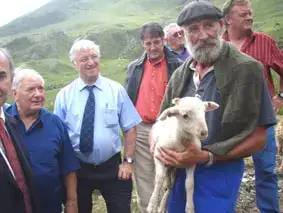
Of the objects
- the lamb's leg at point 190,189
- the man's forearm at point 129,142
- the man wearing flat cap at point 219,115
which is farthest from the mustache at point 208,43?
the man's forearm at point 129,142

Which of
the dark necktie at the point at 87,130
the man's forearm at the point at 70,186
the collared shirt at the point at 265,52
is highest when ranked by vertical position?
the collared shirt at the point at 265,52

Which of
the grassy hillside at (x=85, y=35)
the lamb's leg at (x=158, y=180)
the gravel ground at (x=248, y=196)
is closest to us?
the lamb's leg at (x=158, y=180)

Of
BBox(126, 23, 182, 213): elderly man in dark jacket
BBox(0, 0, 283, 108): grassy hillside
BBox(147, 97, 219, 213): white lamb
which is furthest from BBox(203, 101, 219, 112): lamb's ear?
BBox(0, 0, 283, 108): grassy hillside

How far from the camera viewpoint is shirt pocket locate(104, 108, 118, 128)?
212 inches

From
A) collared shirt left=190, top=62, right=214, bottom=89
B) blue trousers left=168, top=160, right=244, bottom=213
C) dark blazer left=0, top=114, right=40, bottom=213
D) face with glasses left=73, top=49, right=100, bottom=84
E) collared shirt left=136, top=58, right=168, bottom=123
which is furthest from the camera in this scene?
collared shirt left=136, top=58, right=168, bottom=123

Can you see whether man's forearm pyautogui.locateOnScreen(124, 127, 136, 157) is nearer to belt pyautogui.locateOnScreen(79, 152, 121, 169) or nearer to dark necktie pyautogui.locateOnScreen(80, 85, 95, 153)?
belt pyautogui.locateOnScreen(79, 152, 121, 169)

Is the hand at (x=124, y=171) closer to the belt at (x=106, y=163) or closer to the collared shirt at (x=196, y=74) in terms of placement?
the belt at (x=106, y=163)

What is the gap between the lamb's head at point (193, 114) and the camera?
348 centimetres

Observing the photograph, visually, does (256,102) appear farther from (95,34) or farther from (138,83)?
(95,34)

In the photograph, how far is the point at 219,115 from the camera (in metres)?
3.64

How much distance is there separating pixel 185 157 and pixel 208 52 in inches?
40.3

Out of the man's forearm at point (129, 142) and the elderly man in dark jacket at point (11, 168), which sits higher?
the elderly man in dark jacket at point (11, 168)

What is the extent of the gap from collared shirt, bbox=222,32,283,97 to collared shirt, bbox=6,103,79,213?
308 centimetres

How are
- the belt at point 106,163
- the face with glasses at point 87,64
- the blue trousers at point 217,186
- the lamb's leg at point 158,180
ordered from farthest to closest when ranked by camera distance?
1. the face with glasses at point 87,64
2. the belt at point 106,163
3. the lamb's leg at point 158,180
4. the blue trousers at point 217,186
